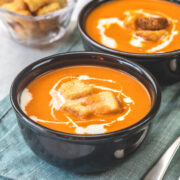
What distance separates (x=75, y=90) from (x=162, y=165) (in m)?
0.47

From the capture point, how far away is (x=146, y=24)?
219 cm

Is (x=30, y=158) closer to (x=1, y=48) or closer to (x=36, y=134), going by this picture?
(x=36, y=134)

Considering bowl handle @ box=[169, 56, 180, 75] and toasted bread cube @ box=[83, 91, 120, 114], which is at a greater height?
toasted bread cube @ box=[83, 91, 120, 114]

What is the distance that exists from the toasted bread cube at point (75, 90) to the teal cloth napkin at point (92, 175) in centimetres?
30

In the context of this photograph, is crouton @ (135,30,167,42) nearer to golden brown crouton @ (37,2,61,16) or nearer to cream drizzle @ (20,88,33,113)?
golden brown crouton @ (37,2,61,16)

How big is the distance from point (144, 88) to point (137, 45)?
1.59 ft

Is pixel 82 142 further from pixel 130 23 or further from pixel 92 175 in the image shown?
pixel 130 23

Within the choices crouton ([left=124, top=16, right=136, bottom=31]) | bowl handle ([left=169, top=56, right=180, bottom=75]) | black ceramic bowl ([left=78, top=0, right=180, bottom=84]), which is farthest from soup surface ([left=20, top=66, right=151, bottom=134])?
crouton ([left=124, top=16, right=136, bottom=31])

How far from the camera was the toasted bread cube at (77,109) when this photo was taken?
1.46m

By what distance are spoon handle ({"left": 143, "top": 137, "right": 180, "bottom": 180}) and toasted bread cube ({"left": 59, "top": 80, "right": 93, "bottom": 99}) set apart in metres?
0.41

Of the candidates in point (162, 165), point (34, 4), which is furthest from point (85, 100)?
point (34, 4)

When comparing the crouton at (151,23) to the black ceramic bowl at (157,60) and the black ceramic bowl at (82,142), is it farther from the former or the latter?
the black ceramic bowl at (82,142)

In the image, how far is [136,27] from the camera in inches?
87.6

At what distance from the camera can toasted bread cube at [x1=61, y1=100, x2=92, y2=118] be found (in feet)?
4.80
